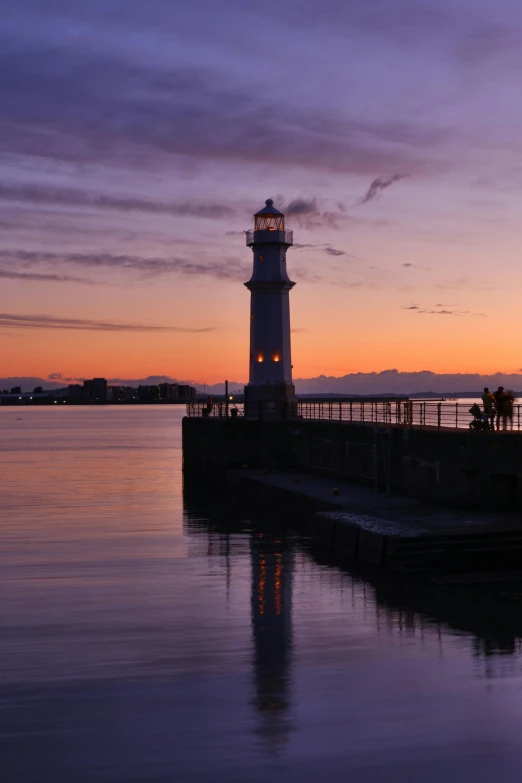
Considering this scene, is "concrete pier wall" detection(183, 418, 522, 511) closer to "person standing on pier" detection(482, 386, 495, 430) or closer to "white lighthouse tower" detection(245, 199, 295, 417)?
"person standing on pier" detection(482, 386, 495, 430)

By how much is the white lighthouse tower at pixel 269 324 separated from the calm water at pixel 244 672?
2103 cm

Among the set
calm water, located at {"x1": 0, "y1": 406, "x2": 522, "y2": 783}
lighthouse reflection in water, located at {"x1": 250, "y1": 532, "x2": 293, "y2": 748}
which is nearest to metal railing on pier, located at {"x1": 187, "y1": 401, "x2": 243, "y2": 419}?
lighthouse reflection in water, located at {"x1": 250, "y1": 532, "x2": 293, "y2": 748}

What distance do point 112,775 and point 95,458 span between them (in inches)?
2570

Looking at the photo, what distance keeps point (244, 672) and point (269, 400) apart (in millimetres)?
32925

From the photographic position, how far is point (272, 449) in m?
43.1

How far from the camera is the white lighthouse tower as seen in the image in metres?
46.4

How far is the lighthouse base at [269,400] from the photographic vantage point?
46.3m

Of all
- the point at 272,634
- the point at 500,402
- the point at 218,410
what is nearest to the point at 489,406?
the point at 500,402

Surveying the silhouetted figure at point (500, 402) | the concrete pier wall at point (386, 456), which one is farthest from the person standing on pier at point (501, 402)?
the concrete pier wall at point (386, 456)

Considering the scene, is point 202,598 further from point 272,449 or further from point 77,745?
point 272,449

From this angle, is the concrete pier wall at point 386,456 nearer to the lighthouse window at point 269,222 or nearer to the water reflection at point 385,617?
the water reflection at point 385,617

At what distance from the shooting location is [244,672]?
1387 centimetres

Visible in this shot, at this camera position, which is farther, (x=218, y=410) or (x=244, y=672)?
(x=218, y=410)

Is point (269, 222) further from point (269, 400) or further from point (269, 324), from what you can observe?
point (269, 400)
